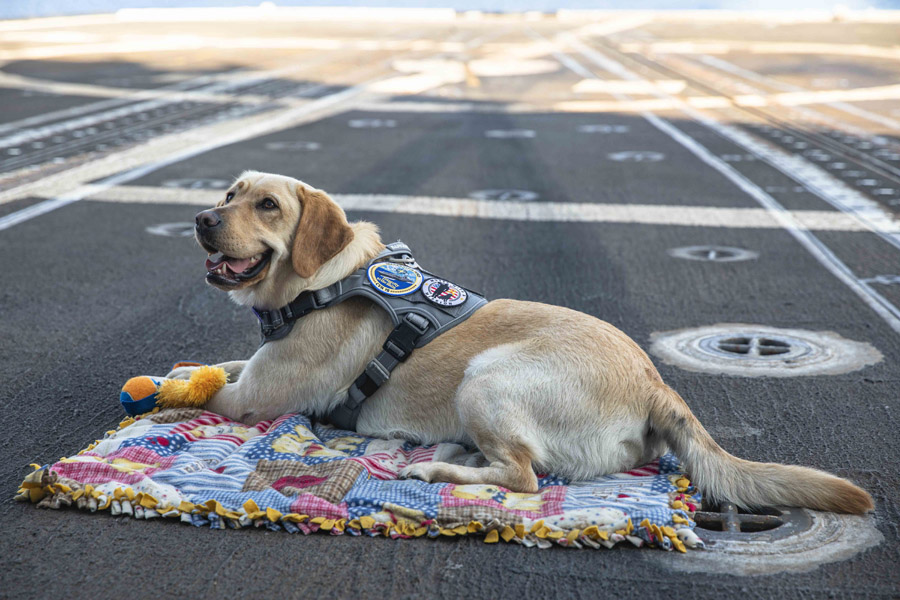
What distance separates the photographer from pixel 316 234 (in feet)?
14.1

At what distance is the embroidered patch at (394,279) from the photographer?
13.9 ft

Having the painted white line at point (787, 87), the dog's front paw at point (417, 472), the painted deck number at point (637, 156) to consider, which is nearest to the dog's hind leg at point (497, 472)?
the dog's front paw at point (417, 472)

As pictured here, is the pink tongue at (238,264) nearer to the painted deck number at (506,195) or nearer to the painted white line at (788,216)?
the painted white line at (788,216)

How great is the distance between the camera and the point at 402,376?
4137 mm

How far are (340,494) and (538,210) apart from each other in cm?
631

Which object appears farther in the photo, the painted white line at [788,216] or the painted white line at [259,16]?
the painted white line at [259,16]

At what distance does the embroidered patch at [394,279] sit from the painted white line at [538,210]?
4.84 metres

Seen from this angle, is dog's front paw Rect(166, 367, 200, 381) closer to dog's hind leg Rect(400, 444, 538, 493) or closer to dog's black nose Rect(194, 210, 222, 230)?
dog's black nose Rect(194, 210, 222, 230)

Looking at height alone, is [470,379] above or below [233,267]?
below

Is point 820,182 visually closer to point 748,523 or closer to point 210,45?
point 748,523

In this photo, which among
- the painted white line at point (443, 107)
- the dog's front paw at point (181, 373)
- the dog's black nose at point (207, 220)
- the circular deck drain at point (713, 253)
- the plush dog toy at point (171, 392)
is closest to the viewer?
the dog's black nose at point (207, 220)

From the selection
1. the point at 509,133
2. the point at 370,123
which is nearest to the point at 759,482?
the point at 509,133

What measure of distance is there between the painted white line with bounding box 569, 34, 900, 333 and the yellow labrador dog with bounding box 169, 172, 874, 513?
294cm

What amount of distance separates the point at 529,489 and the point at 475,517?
34 cm
